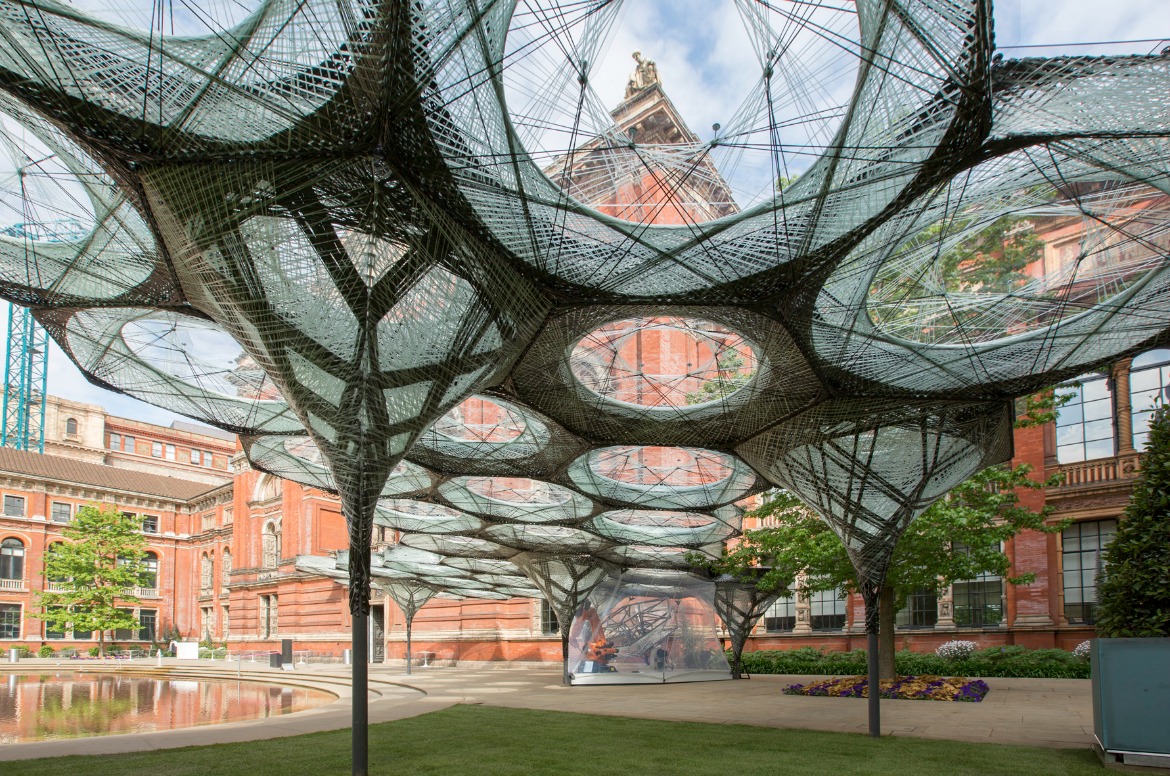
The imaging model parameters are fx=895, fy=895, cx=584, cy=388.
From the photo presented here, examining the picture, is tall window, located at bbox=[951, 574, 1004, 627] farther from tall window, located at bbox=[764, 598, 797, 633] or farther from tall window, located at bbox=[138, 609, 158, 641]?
tall window, located at bbox=[138, 609, 158, 641]

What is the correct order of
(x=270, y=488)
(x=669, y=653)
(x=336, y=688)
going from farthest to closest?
→ (x=270, y=488), (x=669, y=653), (x=336, y=688)

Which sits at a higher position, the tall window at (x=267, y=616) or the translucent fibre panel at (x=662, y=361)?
the translucent fibre panel at (x=662, y=361)

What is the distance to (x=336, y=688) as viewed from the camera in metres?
28.9

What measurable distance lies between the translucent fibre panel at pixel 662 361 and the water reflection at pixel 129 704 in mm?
11166

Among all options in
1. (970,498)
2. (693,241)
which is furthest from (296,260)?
(970,498)

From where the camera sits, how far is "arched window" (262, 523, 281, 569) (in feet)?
201

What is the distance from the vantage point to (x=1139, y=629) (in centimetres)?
1238

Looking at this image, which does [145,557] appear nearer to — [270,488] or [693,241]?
[270,488]

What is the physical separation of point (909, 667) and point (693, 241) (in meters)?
24.2

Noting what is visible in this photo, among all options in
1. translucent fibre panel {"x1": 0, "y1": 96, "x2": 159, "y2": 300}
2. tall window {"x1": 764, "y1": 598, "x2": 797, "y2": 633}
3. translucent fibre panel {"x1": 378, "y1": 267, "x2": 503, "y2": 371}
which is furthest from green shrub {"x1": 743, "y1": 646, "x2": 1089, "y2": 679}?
translucent fibre panel {"x1": 0, "y1": 96, "x2": 159, "y2": 300}

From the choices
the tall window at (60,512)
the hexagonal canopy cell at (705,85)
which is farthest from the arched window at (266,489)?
the hexagonal canopy cell at (705,85)

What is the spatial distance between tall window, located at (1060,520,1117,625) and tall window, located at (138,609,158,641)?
67.0 meters

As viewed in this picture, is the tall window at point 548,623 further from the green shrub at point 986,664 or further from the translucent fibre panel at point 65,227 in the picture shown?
the translucent fibre panel at point 65,227

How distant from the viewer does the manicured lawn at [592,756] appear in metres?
11.4
